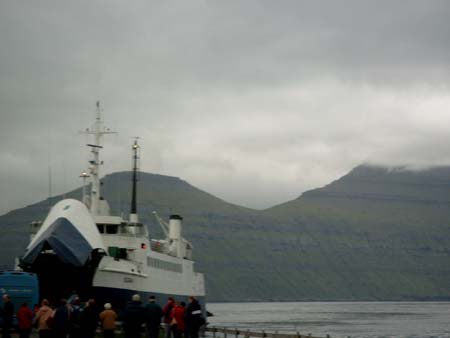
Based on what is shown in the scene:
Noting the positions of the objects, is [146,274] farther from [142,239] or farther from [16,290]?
[16,290]

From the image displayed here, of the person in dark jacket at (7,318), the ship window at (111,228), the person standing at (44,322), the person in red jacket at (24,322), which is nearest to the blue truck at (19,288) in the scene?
the person in dark jacket at (7,318)

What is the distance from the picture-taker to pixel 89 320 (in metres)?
31.8

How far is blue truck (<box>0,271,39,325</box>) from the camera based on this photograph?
1528 inches

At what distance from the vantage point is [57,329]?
30078 mm

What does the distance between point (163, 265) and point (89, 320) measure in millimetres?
29249

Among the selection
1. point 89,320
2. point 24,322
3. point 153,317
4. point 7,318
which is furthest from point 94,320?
point 7,318

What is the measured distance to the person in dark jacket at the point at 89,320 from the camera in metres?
31.7

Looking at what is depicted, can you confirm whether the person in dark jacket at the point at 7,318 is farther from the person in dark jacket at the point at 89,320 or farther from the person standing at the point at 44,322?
the person in dark jacket at the point at 89,320

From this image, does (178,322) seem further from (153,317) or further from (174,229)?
(174,229)

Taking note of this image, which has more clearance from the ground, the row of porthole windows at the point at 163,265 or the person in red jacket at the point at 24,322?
the row of porthole windows at the point at 163,265

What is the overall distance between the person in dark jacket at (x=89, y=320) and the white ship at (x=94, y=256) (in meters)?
13.6

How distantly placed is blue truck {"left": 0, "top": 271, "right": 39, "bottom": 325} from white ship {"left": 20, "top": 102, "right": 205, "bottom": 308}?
18.7ft

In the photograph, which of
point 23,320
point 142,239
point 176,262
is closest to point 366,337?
point 176,262

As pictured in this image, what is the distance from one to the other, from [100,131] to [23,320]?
28512mm
